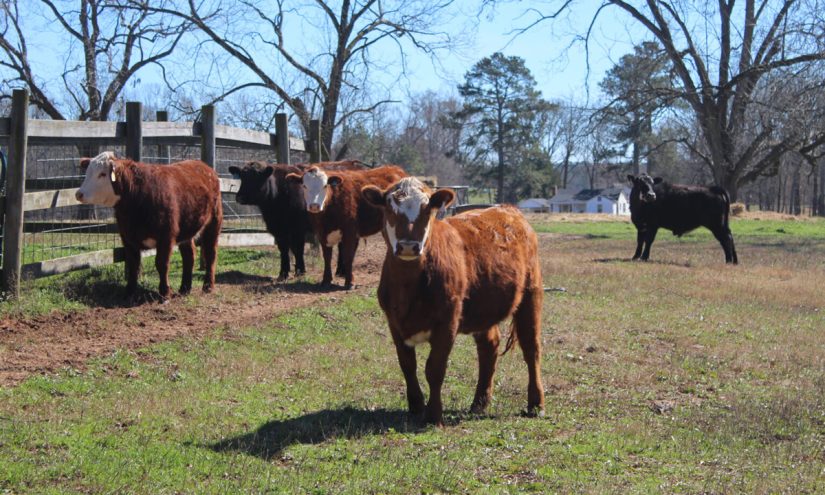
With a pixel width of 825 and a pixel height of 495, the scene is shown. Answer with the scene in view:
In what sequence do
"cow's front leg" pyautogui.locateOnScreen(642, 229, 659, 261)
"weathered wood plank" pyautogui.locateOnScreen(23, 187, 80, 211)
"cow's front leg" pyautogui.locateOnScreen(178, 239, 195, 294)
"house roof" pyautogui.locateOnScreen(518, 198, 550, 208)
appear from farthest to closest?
1. "house roof" pyautogui.locateOnScreen(518, 198, 550, 208)
2. "cow's front leg" pyautogui.locateOnScreen(642, 229, 659, 261)
3. "cow's front leg" pyautogui.locateOnScreen(178, 239, 195, 294)
4. "weathered wood plank" pyautogui.locateOnScreen(23, 187, 80, 211)

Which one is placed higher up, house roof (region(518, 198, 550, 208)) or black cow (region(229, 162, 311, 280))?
house roof (region(518, 198, 550, 208))

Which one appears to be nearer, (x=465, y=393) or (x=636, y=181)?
(x=465, y=393)

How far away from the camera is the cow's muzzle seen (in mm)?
6205

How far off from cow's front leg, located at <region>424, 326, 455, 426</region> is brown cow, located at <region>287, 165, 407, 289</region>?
261 inches

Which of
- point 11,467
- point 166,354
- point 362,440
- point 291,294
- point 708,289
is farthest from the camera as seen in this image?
point 708,289

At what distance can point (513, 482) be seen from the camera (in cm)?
551

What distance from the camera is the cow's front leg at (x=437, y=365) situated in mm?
6562

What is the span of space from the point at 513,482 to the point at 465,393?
2486mm

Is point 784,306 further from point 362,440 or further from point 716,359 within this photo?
point 362,440

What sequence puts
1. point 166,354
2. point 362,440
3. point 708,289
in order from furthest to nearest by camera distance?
1. point 708,289
2. point 166,354
3. point 362,440

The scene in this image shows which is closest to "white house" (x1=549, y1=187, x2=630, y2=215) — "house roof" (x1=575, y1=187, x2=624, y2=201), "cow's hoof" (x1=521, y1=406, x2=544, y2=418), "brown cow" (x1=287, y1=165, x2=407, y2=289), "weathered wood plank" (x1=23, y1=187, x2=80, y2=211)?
"house roof" (x1=575, y1=187, x2=624, y2=201)

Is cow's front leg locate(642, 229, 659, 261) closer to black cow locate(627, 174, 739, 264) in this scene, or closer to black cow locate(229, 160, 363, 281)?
black cow locate(627, 174, 739, 264)

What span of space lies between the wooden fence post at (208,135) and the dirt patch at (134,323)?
2.08 m

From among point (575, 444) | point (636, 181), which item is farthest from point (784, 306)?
point (575, 444)
